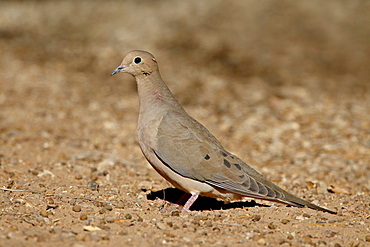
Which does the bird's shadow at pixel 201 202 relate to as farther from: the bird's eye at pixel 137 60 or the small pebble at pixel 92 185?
the bird's eye at pixel 137 60

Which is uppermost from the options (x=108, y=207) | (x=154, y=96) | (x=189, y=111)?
(x=154, y=96)

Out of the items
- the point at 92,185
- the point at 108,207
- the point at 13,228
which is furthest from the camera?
the point at 92,185

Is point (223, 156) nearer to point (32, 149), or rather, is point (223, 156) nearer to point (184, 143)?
point (184, 143)

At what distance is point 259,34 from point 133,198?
1115 cm

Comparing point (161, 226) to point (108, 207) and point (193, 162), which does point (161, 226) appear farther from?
point (193, 162)

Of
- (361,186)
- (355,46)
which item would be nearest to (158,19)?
(355,46)

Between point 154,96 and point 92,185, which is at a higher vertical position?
point 154,96

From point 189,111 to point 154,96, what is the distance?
16.5 ft

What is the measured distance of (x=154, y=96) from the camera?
5.37m

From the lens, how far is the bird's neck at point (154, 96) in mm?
5293

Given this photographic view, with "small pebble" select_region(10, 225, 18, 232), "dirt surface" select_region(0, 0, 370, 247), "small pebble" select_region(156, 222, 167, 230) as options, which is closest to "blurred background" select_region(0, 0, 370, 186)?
"dirt surface" select_region(0, 0, 370, 247)

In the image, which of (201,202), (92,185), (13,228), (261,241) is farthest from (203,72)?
(13,228)

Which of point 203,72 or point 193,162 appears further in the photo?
point 203,72

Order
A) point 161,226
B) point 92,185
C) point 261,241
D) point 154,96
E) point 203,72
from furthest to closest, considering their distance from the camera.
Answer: point 203,72
point 92,185
point 154,96
point 161,226
point 261,241
